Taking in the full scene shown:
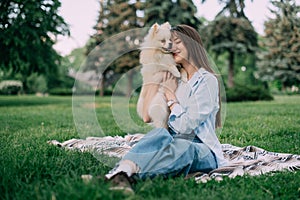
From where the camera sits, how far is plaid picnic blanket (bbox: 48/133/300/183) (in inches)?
110

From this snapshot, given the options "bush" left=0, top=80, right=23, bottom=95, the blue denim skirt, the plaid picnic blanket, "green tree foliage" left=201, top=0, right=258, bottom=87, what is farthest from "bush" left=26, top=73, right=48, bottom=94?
the blue denim skirt

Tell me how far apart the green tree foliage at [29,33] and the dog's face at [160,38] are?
10.4 metres

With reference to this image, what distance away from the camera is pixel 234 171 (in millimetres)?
2818

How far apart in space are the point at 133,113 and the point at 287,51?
2021cm

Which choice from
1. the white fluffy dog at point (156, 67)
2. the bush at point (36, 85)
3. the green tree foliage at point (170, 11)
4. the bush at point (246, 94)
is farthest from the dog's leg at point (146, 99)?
the bush at point (36, 85)

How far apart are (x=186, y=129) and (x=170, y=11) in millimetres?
16191

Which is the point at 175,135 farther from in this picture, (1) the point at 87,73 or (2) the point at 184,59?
(1) the point at 87,73

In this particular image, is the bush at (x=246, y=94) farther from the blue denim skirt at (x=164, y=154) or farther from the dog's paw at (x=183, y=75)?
the blue denim skirt at (x=164, y=154)

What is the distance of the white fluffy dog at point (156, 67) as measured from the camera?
2.84 metres

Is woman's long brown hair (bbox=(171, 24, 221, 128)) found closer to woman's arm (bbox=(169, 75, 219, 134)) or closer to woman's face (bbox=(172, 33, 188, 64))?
woman's face (bbox=(172, 33, 188, 64))

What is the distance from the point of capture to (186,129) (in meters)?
2.71

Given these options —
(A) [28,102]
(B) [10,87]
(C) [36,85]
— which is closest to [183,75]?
(A) [28,102]

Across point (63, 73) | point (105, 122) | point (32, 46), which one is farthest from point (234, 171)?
point (63, 73)

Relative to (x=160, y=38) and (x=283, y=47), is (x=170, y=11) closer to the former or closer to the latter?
(x=283, y=47)
